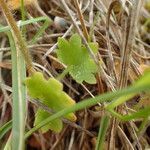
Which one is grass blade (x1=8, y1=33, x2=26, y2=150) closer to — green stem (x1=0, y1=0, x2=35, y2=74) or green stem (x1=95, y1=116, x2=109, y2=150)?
green stem (x1=0, y1=0, x2=35, y2=74)

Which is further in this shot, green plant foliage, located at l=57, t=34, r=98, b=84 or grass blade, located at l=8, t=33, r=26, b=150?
green plant foliage, located at l=57, t=34, r=98, b=84

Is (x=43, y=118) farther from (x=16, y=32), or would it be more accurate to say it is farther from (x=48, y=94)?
(x=16, y=32)

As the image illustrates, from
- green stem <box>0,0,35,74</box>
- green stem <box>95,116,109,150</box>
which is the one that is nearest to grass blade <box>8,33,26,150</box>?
green stem <box>0,0,35,74</box>

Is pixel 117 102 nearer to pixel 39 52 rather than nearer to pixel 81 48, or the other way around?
pixel 81 48

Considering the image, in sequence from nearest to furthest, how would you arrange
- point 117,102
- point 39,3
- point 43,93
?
1. point 117,102
2. point 43,93
3. point 39,3

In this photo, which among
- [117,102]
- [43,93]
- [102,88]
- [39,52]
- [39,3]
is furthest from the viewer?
[39,3]

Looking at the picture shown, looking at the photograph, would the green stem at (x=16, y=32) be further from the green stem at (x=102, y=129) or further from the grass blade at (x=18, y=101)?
the green stem at (x=102, y=129)

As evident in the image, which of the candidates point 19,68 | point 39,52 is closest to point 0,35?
point 39,52
